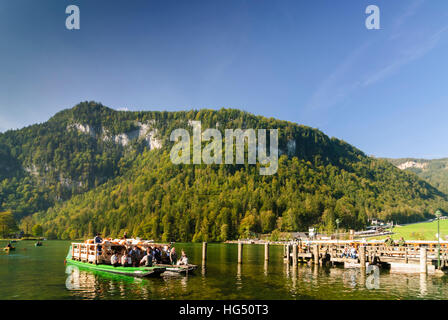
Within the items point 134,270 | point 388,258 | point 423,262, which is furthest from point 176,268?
point 388,258

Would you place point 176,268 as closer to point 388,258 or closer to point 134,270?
point 134,270

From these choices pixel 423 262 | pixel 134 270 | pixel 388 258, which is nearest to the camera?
pixel 134 270

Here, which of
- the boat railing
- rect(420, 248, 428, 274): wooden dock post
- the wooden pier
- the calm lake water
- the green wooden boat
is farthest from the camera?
the wooden pier

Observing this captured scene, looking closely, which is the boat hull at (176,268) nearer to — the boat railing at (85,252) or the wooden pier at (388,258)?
the boat railing at (85,252)

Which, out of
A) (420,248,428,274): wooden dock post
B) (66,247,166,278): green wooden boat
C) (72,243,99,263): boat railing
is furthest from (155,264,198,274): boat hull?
(420,248,428,274): wooden dock post

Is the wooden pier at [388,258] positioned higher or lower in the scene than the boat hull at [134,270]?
lower

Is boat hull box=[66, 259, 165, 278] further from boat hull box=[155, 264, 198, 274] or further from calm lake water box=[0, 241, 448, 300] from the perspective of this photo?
boat hull box=[155, 264, 198, 274]

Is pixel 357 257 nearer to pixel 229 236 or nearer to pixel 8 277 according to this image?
pixel 8 277

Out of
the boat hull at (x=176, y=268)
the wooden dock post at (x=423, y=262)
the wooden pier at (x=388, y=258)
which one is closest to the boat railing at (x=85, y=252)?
the boat hull at (x=176, y=268)

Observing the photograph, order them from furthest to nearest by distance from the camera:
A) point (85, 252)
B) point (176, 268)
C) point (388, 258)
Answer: point (388, 258) < point (85, 252) < point (176, 268)

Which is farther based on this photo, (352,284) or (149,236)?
(149,236)
